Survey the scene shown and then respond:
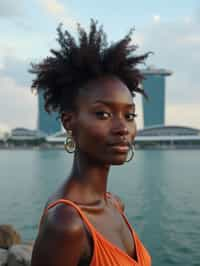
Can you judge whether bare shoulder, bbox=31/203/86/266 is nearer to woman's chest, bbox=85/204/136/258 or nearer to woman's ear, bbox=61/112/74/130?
woman's chest, bbox=85/204/136/258

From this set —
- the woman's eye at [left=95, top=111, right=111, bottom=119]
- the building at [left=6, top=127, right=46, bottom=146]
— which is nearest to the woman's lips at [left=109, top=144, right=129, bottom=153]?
the woman's eye at [left=95, top=111, right=111, bottom=119]

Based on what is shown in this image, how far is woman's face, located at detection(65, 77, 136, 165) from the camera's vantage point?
5.29ft

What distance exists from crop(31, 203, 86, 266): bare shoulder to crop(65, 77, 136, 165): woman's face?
311 mm

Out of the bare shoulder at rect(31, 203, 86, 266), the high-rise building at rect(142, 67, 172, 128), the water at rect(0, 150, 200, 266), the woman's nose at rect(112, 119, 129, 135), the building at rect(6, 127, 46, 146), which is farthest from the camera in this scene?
the building at rect(6, 127, 46, 146)

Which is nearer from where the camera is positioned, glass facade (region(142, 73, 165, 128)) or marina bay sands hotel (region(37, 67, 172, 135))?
A: marina bay sands hotel (region(37, 67, 172, 135))

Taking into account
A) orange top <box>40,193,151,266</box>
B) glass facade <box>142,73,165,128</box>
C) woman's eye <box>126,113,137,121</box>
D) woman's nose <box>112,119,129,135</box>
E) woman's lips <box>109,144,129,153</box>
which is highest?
glass facade <box>142,73,165,128</box>

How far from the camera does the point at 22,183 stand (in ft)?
97.2

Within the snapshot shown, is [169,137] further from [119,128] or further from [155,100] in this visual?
[119,128]

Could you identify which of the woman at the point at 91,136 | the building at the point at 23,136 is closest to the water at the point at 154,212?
the woman at the point at 91,136

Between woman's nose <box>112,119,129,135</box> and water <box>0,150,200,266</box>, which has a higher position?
woman's nose <box>112,119,129,135</box>

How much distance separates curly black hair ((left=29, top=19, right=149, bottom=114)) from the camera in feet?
5.67

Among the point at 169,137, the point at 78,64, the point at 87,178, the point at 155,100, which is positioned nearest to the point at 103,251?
the point at 87,178

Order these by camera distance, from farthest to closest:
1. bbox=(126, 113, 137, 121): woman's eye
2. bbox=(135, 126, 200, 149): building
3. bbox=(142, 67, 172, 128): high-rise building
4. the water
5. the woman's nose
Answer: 1. bbox=(142, 67, 172, 128): high-rise building
2. bbox=(135, 126, 200, 149): building
3. the water
4. bbox=(126, 113, 137, 121): woman's eye
5. the woman's nose

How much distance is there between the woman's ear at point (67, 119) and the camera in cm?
170
